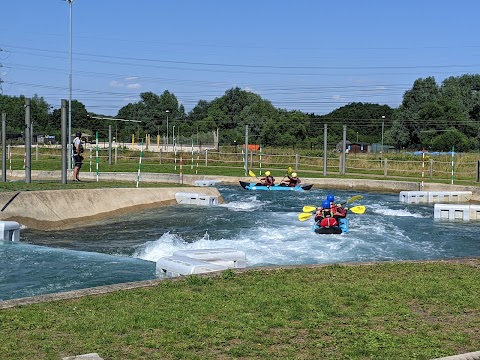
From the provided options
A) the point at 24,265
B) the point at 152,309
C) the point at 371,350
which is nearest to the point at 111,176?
the point at 24,265

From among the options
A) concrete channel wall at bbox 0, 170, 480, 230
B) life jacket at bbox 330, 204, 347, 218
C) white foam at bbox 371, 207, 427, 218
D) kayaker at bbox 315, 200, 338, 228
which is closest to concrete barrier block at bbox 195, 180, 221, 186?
concrete channel wall at bbox 0, 170, 480, 230

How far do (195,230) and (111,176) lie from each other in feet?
41.6

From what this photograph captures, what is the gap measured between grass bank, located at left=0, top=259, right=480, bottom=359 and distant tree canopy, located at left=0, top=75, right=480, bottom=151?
55.9 metres

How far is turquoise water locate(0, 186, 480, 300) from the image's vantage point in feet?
32.9

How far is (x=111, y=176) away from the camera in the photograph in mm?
28172

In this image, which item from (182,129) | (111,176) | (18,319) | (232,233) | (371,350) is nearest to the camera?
(371,350)

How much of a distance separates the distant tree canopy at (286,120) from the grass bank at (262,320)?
2200 inches

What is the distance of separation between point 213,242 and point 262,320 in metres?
8.05

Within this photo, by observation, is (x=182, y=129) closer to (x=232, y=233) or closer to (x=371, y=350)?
(x=232, y=233)

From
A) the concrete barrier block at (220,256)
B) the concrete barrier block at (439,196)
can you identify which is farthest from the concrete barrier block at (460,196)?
the concrete barrier block at (220,256)

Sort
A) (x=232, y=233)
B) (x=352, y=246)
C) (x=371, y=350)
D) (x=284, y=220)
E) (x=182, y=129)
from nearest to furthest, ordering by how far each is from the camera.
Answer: (x=371, y=350) → (x=352, y=246) → (x=232, y=233) → (x=284, y=220) → (x=182, y=129)

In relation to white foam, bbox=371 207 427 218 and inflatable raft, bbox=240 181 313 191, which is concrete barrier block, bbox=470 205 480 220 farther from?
inflatable raft, bbox=240 181 313 191

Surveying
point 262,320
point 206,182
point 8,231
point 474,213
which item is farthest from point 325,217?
point 206,182

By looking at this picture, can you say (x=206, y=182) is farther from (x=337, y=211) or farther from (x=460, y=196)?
(x=337, y=211)
